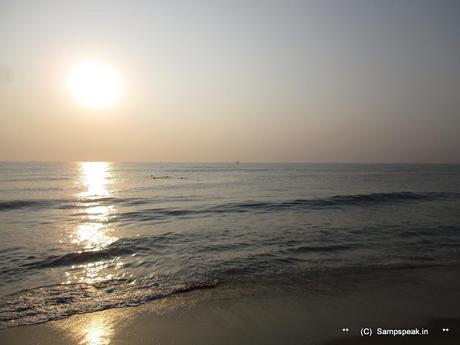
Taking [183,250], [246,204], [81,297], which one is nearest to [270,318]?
[81,297]

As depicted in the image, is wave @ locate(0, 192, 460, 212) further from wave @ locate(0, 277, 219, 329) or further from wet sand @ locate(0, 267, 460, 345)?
wet sand @ locate(0, 267, 460, 345)

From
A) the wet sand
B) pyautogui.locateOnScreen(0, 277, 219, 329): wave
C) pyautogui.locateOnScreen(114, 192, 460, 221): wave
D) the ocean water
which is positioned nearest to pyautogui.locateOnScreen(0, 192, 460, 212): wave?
pyautogui.locateOnScreen(114, 192, 460, 221): wave

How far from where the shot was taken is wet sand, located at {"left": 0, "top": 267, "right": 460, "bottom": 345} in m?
6.00

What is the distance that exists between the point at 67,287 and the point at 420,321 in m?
8.83

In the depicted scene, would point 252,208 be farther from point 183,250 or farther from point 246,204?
point 183,250

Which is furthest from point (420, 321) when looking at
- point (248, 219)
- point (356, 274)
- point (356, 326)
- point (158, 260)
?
point (248, 219)

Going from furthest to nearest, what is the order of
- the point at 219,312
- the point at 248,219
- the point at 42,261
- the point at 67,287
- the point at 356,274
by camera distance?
the point at 248,219
the point at 42,261
the point at 356,274
the point at 67,287
the point at 219,312

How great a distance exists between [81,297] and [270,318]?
Result: 15.9ft

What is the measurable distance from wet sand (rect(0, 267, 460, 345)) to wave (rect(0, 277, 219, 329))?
1.16ft

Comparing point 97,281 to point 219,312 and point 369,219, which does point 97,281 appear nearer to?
point 219,312

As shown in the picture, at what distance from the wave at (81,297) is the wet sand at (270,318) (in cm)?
35

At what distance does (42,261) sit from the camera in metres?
11.4

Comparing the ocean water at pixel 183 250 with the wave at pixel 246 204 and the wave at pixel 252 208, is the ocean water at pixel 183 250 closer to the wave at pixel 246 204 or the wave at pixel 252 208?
the wave at pixel 252 208

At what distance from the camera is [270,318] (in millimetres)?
6812
